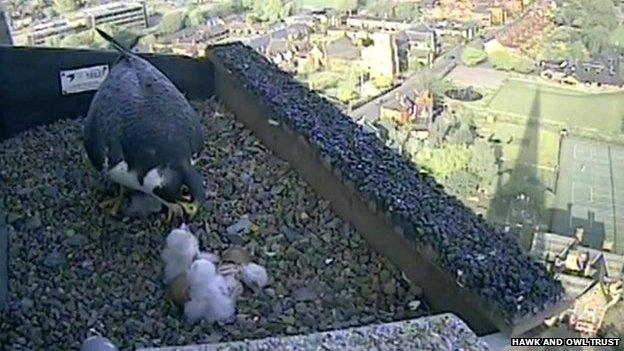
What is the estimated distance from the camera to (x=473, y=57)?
12.0 ft

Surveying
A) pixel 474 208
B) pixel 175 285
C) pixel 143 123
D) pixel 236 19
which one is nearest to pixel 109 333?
pixel 175 285

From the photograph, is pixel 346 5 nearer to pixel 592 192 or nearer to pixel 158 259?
pixel 592 192

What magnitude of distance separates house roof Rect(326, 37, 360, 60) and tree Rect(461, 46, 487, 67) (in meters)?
0.49

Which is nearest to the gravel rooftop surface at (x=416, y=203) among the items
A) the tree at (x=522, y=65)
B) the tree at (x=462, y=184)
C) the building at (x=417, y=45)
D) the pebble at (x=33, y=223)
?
the tree at (x=462, y=184)

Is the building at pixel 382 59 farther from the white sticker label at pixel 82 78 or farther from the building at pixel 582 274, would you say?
the building at pixel 582 274

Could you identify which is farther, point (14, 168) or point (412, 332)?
point (14, 168)

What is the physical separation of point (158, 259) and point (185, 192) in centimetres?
22

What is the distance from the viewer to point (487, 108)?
3371mm

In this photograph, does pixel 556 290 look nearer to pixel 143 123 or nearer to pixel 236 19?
pixel 143 123

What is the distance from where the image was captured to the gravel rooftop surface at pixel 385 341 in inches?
55.2

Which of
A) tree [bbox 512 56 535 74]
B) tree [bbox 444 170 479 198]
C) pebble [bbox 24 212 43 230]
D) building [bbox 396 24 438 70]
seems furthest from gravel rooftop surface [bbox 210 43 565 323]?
tree [bbox 512 56 535 74]

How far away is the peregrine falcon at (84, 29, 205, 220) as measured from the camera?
7.65 ft

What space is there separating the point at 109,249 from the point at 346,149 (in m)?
0.80

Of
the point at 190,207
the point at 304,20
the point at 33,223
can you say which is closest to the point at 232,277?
the point at 190,207
